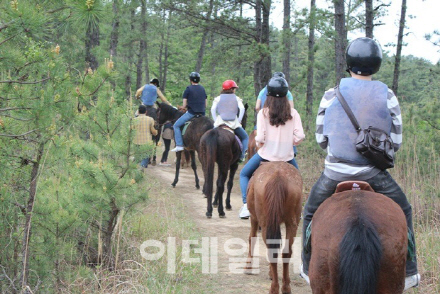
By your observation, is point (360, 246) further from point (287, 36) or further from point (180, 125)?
point (287, 36)

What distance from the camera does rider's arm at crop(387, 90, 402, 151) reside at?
364 cm

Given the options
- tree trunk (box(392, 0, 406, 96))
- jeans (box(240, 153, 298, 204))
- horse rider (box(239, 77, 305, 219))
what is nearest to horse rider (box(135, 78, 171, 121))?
jeans (box(240, 153, 298, 204))

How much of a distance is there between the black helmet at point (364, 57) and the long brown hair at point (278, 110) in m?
2.33

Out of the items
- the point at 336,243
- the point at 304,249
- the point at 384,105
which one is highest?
the point at 384,105

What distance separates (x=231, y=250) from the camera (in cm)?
747

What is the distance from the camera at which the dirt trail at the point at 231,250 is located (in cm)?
595

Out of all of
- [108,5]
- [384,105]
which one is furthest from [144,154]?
[384,105]

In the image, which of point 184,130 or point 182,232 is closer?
point 182,232

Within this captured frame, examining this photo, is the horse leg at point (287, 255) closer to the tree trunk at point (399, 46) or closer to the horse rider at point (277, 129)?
the horse rider at point (277, 129)

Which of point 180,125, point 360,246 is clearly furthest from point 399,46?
point 360,246

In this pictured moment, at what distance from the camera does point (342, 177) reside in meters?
3.65

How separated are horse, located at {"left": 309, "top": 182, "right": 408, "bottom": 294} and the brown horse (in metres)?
1.87

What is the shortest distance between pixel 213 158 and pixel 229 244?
2.14 m

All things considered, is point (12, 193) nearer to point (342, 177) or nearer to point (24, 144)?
point (24, 144)
